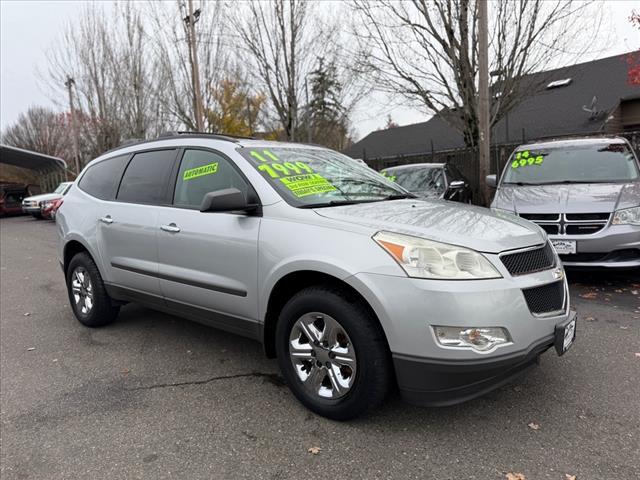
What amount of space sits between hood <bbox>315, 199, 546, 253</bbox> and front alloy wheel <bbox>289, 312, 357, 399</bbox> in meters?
0.64

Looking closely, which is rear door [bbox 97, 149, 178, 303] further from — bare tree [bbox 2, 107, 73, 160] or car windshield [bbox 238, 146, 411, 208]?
bare tree [bbox 2, 107, 73, 160]

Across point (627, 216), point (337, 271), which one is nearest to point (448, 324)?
point (337, 271)

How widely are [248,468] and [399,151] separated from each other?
2401 centimetres

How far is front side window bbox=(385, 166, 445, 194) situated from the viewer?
8492 millimetres

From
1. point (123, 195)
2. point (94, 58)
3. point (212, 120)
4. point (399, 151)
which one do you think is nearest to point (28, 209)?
point (94, 58)

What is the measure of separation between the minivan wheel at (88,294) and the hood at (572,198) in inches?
184

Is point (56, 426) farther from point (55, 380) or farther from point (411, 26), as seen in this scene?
point (411, 26)

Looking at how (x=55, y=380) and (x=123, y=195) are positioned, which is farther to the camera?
(x=123, y=195)

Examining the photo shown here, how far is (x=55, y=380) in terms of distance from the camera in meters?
3.51

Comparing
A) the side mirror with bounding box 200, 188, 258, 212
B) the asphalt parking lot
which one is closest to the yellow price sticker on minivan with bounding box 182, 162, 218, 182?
the side mirror with bounding box 200, 188, 258, 212

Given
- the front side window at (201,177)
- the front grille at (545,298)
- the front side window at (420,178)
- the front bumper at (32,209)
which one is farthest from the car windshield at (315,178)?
the front bumper at (32,209)

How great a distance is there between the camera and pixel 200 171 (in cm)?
356

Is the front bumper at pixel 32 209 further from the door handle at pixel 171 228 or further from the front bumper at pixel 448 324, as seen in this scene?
Result: the front bumper at pixel 448 324

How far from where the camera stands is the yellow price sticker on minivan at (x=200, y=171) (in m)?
3.45
